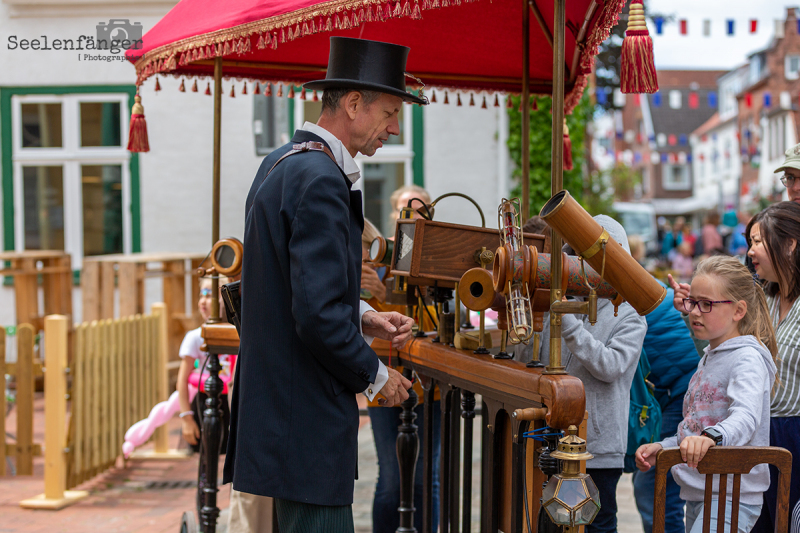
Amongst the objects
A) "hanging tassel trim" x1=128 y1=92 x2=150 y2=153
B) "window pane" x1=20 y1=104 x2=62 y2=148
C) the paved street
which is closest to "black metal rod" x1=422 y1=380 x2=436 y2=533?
the paved street

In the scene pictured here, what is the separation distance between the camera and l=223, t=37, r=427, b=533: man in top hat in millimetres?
1957

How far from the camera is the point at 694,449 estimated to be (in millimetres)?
2061

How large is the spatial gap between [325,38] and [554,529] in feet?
8.60

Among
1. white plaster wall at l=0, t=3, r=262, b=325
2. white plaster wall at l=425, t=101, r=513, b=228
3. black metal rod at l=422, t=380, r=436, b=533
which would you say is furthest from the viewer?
white plaster wall at l=0, t=3, r=262, b=325

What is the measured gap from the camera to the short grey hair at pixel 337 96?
221 cm

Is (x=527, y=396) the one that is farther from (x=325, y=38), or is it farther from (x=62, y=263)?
(x=62, y=263)

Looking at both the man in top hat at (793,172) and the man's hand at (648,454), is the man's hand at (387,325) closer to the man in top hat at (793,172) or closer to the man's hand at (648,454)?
the man's hand at (648,454)

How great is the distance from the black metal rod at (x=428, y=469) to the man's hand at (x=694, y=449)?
110 cm

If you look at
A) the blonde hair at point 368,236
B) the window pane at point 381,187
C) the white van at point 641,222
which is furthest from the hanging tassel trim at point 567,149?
the white van at point 641,222

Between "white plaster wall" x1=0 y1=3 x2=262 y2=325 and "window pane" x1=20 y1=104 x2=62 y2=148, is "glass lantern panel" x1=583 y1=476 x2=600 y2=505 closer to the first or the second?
"white plaster wall" x1=0 y1=3 x2=262 y2=325

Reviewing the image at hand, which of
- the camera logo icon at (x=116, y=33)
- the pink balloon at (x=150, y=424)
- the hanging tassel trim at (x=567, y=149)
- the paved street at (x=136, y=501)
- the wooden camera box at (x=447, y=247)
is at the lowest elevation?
the paved street at (x=136, y=501)

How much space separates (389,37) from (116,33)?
5.30 meters

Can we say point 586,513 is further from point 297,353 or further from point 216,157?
point 216,157

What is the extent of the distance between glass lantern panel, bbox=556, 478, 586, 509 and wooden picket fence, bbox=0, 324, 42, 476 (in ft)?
13.6
